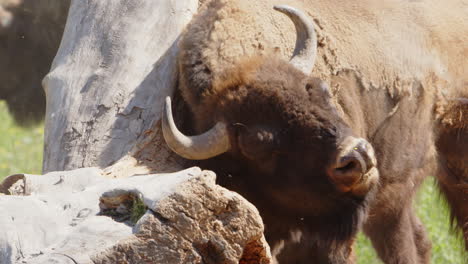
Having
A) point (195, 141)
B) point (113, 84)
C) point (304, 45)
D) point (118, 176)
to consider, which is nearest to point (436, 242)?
point (304, 45)

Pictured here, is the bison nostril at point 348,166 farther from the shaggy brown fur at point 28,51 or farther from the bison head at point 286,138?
the shaggy brown fur at point 28,51

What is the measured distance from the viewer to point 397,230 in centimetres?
554

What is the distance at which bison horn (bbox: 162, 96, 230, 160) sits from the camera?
3555 millimetres

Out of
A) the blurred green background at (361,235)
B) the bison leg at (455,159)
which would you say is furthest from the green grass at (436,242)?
the bison leg at (455,159)

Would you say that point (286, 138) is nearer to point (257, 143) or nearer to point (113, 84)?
point (257, 143)

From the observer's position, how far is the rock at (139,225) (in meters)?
2.57

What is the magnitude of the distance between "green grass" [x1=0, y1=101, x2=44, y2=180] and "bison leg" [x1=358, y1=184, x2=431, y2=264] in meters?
4.11

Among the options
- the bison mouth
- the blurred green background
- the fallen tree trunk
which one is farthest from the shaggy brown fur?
the bison mouth

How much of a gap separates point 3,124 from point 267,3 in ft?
23.4

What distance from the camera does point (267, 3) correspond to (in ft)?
14.0

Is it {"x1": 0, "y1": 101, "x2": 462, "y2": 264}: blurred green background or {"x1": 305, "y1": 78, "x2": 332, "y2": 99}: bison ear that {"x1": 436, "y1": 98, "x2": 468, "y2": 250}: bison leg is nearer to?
{"x1": 0, "y1": 101, "x2": 462, "y2": 264}: blurred green background

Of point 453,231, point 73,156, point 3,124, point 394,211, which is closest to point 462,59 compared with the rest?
point 394,211

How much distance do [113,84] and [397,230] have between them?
2586mm

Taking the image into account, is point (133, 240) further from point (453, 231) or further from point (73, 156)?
point (453, 231)
